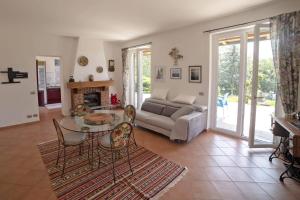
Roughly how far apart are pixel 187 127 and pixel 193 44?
2239 millimetres

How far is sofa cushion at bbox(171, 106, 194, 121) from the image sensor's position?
428 cm

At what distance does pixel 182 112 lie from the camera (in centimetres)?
430

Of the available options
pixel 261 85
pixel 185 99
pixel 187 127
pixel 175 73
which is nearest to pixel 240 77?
pixel 261 85

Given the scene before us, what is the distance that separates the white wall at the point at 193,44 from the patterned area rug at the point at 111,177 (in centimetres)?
231

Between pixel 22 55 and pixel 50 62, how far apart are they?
3872mm

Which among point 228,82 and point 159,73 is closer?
point 228,82

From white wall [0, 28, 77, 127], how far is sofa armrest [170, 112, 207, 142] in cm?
441

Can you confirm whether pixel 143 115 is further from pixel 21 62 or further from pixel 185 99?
pixel 21 62

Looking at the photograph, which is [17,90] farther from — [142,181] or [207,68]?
[207,68]

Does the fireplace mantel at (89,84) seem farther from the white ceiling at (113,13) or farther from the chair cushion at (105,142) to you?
the chair cushion at (105,142)

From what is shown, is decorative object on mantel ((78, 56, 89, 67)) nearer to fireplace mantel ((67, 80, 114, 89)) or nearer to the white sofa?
fireplace mantel ((67, 80, 114, 89))

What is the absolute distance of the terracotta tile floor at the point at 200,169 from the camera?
7.65 feet

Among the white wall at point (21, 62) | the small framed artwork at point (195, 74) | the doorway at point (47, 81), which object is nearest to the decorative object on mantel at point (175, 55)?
the small framed artwork at point (195, 74)

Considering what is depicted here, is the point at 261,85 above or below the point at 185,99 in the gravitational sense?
above
